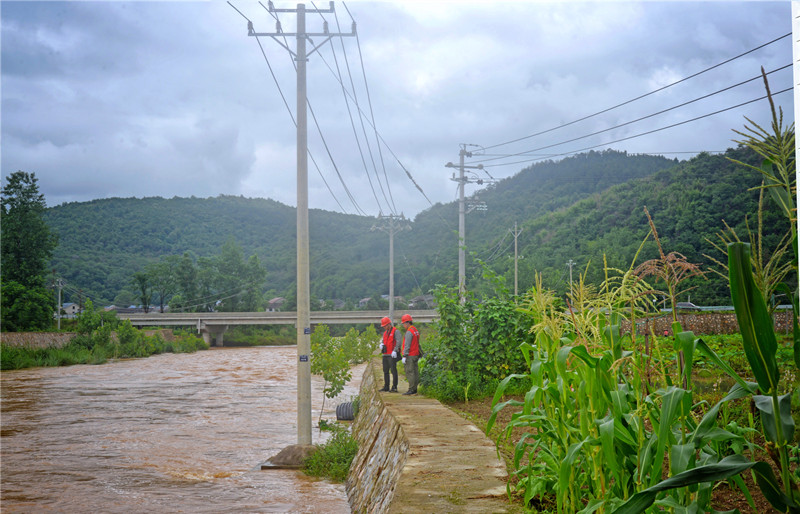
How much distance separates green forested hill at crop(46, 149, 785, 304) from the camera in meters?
33.3

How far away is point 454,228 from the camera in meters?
71.0

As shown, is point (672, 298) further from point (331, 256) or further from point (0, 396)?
point (331, 256)

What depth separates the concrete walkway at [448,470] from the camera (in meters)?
4.58

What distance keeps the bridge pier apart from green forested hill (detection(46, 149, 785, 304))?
20.8 meters

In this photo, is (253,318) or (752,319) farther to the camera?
(253,318)

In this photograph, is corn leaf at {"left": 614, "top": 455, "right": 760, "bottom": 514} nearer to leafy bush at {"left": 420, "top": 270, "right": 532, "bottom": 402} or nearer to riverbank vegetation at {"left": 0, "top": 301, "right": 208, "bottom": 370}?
leafy bush at {"left": 420, "top": 270, "right": 532, "bottom": 402}

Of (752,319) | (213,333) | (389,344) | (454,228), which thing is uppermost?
(454,228)

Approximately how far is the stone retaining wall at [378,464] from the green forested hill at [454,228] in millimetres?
3048

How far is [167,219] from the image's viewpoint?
110m

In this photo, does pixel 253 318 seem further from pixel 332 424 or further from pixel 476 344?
pixel 476 344

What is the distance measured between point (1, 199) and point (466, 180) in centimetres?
4502

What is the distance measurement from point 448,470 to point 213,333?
227 ft

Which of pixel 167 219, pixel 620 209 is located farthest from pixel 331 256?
pixel 620 209

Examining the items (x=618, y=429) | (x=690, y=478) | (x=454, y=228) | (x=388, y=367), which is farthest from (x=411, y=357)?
(x=454, y=228)
